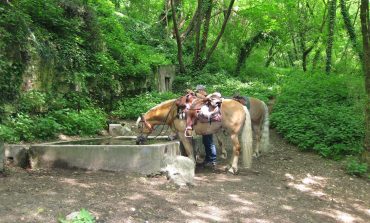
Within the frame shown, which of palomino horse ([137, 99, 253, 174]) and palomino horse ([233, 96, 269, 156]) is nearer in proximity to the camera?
palomino horse ([137, 99, 253, 174])

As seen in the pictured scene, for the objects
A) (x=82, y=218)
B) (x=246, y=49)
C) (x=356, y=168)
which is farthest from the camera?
(x=246, y=49)

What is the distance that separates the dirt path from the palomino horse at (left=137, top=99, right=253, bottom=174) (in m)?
0.53

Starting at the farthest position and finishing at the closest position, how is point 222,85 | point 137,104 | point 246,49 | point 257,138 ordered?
1. point 246,49
2. point 222,85
3. point 137,104
4. point 257,138

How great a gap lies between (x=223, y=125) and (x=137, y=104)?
23.1ft

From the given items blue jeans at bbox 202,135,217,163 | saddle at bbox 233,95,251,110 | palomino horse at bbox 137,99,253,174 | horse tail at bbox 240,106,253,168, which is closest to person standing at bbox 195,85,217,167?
blue jeans at bbox 202,135,217,163

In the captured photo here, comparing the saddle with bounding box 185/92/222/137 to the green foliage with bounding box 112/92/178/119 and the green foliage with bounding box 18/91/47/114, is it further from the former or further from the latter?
the green foliage with bounding box 112/92/178/119

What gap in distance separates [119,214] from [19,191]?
1815 millimetres

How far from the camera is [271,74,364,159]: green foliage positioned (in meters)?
11.5

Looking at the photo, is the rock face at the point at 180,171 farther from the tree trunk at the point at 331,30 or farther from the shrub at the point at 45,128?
the tree trunk at the point at 331,30

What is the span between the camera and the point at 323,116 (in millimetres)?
12859

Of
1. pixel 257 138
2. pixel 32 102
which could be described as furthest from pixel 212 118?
pixel 32 102

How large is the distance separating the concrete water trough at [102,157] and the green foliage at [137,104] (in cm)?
650

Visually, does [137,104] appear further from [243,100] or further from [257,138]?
[243,100]

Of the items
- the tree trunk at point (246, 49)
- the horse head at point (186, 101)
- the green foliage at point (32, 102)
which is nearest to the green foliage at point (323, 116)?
the horse head at point (186, 101)
